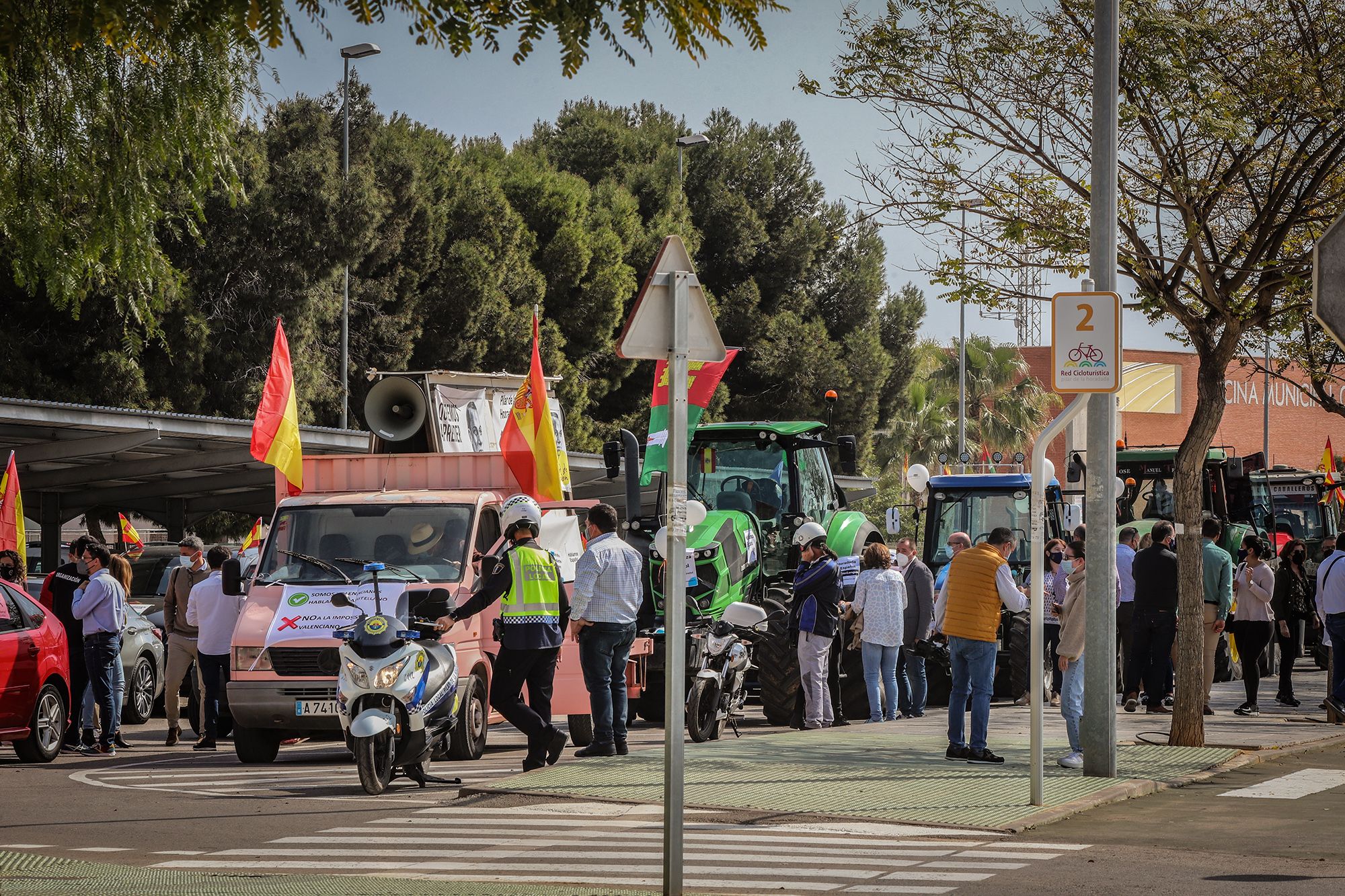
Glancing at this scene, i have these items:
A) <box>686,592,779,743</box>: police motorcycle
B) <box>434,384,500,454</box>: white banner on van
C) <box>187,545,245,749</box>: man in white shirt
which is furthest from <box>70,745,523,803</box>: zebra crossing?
<box>434,384,500,454</box>: white banner on van

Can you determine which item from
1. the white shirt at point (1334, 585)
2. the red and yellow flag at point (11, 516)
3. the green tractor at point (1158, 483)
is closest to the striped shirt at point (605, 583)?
the white shirt at point (1334, 585)

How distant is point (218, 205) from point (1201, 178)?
25.5m

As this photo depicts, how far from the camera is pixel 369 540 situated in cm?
1418

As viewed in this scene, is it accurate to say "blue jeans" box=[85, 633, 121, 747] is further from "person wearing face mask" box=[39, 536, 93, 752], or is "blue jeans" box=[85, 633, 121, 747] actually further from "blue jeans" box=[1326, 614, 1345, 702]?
"blue jeans" box=[1326, 614, 1345, 702]

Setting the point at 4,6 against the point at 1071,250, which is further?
the point at 1071,250

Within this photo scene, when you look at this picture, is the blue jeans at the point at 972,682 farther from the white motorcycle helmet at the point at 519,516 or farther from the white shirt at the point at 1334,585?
the white shirt at the point at 1334,585

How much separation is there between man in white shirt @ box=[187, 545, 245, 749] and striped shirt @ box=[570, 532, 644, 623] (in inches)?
137

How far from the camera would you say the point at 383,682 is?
11.3m

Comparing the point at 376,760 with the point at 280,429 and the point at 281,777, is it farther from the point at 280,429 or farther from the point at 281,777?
the point at 280,429

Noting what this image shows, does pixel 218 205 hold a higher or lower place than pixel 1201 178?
higher

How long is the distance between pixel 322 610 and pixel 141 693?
219 inches

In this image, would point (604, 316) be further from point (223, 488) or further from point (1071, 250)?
point (1071, 250)

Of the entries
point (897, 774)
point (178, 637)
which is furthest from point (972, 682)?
point (178, 637)

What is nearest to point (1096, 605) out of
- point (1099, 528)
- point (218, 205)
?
point (1099, 528)
